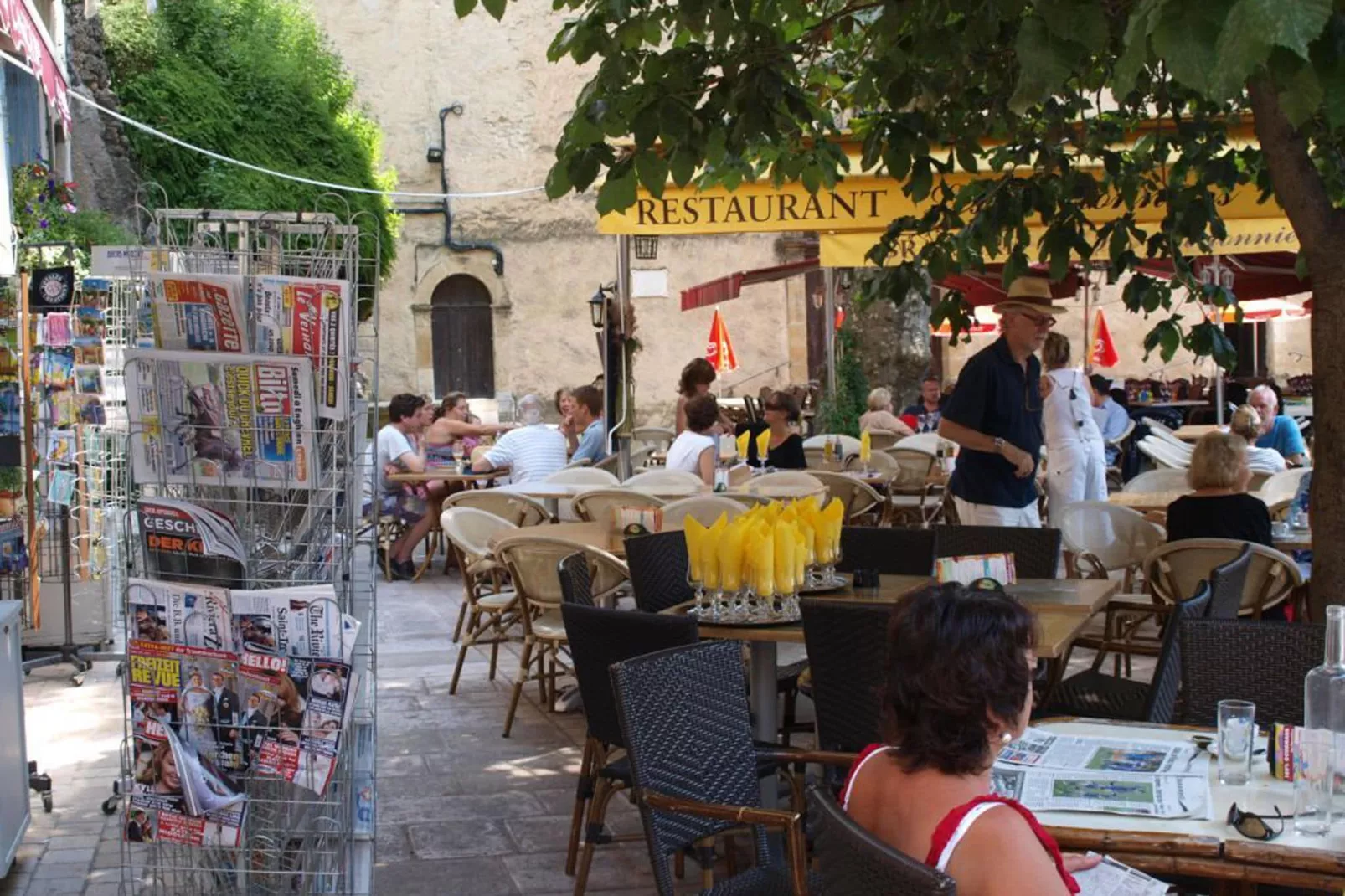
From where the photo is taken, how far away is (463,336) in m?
26.4

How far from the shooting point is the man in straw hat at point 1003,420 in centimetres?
629

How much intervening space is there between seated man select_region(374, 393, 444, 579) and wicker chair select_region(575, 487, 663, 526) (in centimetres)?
326

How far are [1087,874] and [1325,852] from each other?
36cm

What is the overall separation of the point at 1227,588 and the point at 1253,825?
1995 millimetres

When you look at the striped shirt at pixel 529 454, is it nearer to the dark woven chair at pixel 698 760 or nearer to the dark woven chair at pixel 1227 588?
the dark woven chair at pixel 1227 588

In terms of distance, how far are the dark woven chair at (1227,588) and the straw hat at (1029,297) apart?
194cm

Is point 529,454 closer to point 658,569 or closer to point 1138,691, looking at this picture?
point 658,569

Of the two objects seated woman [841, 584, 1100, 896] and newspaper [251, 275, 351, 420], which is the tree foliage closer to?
newspaper [251, 275, 351, 420]

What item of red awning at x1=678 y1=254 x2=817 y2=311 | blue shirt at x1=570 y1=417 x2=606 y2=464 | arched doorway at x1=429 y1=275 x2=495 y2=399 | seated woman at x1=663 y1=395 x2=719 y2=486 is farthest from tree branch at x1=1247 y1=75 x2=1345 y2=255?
arched doorway at x1=429 y1=275 x2=495 y2=399

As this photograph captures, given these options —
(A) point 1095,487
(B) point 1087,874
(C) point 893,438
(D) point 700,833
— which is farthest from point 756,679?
(C) point 893,438

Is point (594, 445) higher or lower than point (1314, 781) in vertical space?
higher

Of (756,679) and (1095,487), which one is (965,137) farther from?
(1095,487)

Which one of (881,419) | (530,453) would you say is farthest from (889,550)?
(881,419)

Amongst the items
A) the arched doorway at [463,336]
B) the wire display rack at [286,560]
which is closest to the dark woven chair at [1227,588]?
the wire display rack at [286,560]
